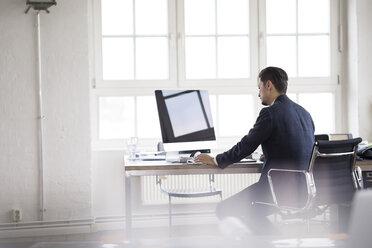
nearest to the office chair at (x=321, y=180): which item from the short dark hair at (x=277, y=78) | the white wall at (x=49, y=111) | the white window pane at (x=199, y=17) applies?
the short dark hair at (x=277, y=78)

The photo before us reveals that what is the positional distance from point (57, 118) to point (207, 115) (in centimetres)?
152

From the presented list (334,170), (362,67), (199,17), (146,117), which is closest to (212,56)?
(199,17)

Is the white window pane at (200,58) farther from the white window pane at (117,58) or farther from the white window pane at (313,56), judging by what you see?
the white window pane at (313,56)

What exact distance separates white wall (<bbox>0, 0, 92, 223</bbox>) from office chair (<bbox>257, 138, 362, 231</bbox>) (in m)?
2.05

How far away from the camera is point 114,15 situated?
4.52 metres

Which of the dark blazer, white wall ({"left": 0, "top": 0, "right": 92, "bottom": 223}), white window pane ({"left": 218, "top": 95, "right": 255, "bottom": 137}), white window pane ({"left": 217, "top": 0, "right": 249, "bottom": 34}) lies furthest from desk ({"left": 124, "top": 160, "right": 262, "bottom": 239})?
white window pane ({"left": 217, "top": 0, "right": 249, "bottom": 34})

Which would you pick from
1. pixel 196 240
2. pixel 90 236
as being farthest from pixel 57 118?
pixel 196 240

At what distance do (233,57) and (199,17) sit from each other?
0.51 metres

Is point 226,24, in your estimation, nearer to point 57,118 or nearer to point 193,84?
point 193,84

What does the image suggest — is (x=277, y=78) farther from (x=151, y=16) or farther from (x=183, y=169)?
(x=151, y=16)

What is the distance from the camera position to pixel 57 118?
4.25m

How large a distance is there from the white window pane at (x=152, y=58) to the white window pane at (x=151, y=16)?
0.09 meters

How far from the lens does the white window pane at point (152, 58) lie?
15.0 feet

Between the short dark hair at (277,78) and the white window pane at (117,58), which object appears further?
the white window pane at (117,58)
